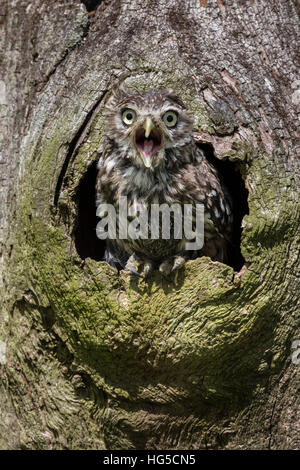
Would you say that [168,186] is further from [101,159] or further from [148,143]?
[101,159]

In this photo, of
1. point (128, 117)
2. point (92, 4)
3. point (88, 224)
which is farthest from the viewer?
point (92, 4)

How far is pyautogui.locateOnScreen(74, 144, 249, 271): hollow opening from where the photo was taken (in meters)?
3.99

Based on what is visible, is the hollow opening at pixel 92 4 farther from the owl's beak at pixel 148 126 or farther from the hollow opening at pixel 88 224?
the owl's beak at pixel 148 126

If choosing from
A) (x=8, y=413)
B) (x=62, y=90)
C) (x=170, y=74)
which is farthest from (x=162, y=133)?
(x=8, y=413)

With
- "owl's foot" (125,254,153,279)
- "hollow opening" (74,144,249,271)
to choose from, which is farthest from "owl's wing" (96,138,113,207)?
"owl's foot" (125,254,153,279)

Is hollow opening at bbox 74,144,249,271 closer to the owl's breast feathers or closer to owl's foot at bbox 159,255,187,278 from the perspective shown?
the owl's breast feathers

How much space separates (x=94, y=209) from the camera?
4.14m

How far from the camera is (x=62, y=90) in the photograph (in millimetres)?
3639

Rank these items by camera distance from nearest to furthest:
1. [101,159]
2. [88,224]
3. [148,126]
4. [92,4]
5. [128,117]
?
[148,126], [128,117], [101,159], [88,224], [92,4]

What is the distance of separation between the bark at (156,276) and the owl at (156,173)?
0.34 ft

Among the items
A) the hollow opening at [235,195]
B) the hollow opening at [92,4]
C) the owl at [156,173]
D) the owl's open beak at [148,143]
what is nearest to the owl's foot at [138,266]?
the owl at [156,173]

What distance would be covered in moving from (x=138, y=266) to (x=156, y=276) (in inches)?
6.9

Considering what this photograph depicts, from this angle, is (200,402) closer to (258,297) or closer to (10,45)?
(258,297)

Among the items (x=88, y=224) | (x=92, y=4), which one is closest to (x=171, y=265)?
(x=88, y=224)
